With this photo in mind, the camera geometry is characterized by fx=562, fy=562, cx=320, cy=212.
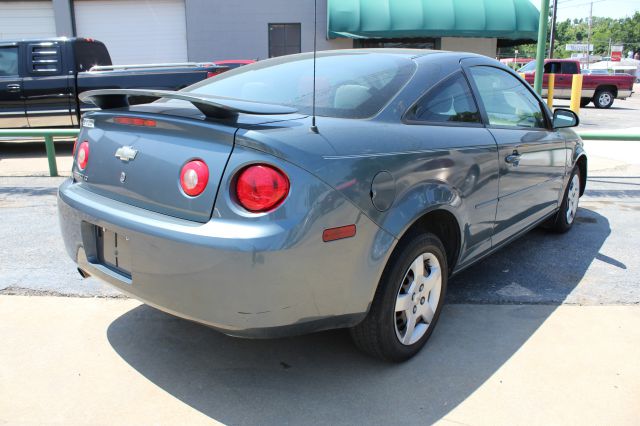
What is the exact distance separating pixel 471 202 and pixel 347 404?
1349mm

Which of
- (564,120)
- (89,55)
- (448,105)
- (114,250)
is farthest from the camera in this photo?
(89,55)

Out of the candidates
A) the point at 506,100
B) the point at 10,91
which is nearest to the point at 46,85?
the point at 10,91

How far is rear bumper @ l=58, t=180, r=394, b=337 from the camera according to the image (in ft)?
7.25

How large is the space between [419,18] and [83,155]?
15.9 meters

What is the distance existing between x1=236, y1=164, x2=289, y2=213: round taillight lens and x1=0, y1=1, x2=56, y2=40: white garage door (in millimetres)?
18438

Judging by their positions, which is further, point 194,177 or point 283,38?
point 283,38

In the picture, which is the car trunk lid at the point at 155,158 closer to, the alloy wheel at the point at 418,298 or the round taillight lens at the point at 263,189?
the round taillight lens at the point at 263,189

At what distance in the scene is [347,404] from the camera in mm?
2582

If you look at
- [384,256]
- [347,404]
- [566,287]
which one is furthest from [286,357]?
[566,287]

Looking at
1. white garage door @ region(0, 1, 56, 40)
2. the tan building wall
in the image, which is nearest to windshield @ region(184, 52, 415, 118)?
the tan building wall

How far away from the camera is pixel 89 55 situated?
1066cm

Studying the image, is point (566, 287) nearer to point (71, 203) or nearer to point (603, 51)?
point (71, 203)

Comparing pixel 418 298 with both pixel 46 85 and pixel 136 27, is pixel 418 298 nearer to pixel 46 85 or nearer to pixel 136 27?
pixel 46 85

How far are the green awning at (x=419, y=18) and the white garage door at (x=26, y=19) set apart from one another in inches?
351
